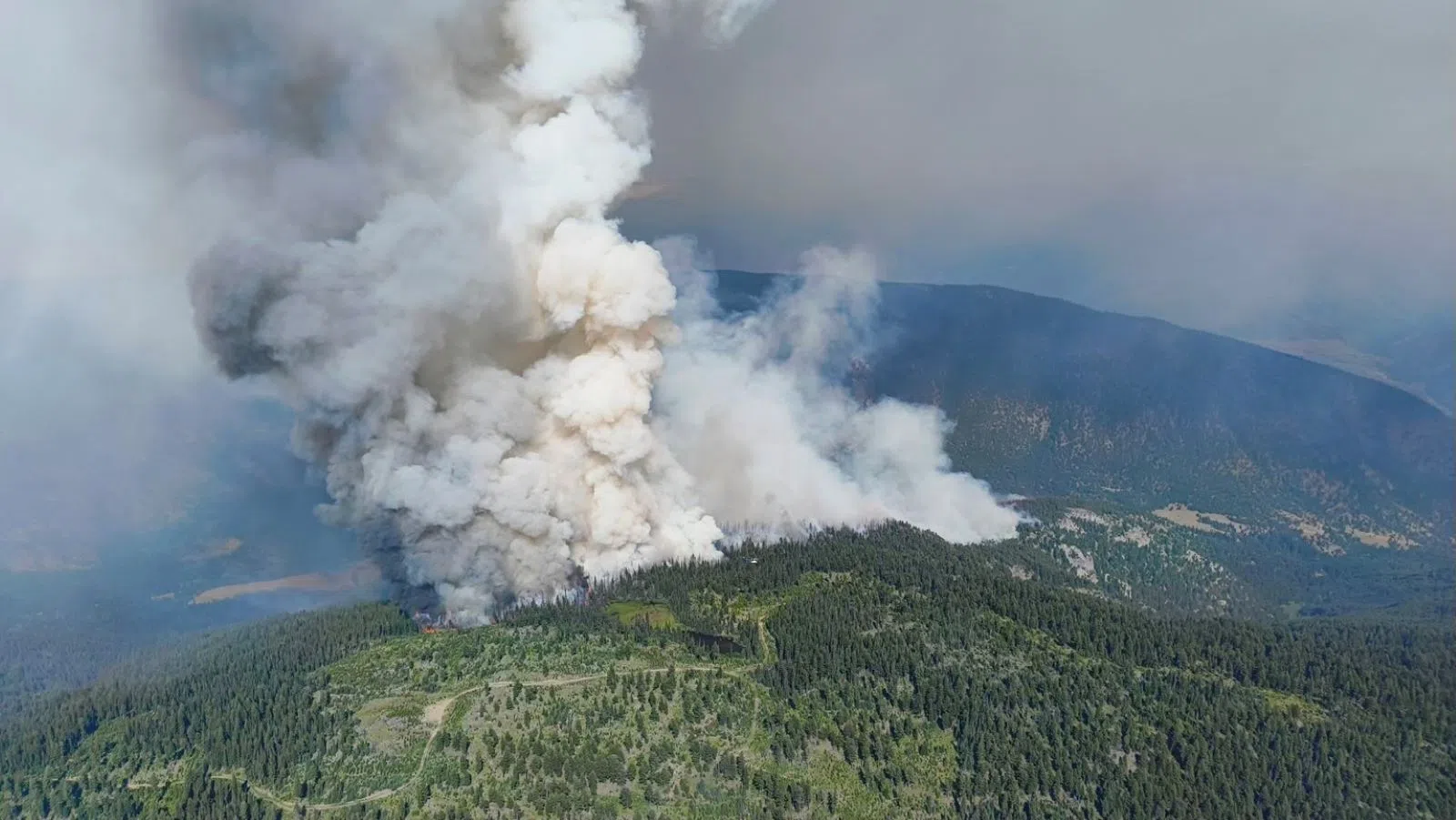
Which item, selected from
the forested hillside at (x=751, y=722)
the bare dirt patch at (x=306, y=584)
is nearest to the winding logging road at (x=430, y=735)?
the forested hillside at (x=751, y=722)

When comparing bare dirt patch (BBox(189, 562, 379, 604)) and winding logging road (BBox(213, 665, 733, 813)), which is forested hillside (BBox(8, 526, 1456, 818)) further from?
bare dirt patch (BBox(189, 562, 379, 604))

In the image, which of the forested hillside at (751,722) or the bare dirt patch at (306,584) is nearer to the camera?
the forested hillside at (751,722)

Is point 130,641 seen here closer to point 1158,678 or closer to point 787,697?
point 787,697

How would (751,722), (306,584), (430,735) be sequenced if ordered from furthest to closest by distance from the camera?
1. (306,584)
2. (751,722)
3. (430,735)

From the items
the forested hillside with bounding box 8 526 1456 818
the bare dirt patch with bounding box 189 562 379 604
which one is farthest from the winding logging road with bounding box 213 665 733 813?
the bare dirt patch with bounding box 189 562 379 604

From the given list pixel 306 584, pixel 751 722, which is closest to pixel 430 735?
pixel 751 722

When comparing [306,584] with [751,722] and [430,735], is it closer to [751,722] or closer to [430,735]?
[430,735]

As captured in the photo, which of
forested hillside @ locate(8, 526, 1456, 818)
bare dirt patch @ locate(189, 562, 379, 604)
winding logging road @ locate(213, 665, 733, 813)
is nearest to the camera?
winding logging road @ locate(213, 665, 733, 813)

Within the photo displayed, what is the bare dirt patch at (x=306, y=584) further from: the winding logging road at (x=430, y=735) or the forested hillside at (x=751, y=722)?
the winding logging road at (x=430, y=735)
